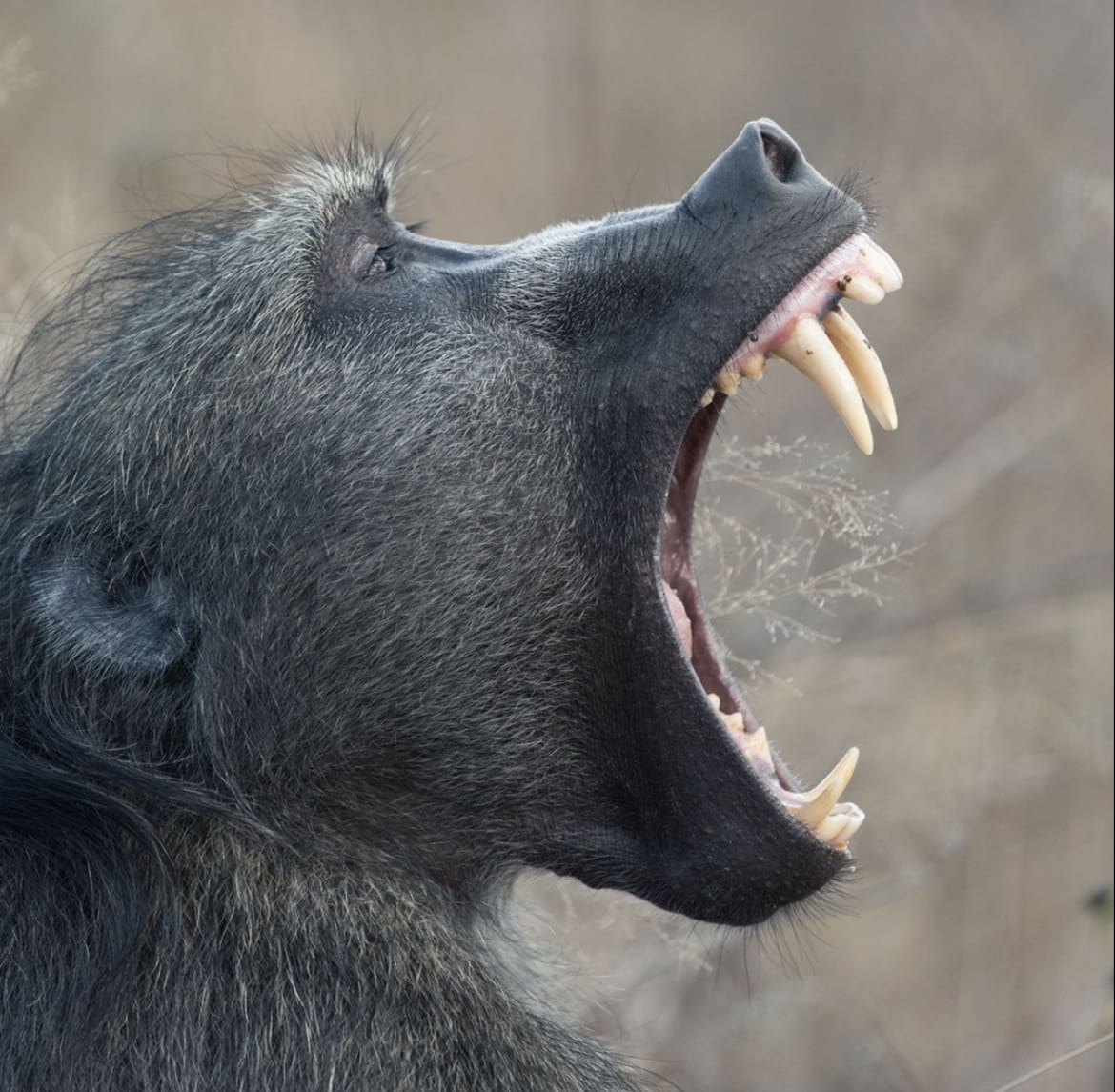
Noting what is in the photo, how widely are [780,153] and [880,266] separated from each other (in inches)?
9.1

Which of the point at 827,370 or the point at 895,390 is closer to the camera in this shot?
the point at 827,370

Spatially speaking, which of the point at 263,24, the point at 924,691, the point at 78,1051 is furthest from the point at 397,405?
the point at 263,24

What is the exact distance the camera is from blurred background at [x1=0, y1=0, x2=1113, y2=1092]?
4.32 metres

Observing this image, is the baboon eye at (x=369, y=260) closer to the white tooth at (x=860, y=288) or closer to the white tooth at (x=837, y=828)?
the white tooth at (x=860, y=288)

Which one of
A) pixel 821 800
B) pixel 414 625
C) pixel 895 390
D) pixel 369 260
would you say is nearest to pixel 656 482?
pixel 414 625

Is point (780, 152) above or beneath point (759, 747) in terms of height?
above

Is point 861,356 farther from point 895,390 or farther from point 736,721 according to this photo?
point 895,390

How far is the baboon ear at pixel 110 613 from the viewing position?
2.39 metres

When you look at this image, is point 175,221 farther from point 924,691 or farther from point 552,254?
point 924,691

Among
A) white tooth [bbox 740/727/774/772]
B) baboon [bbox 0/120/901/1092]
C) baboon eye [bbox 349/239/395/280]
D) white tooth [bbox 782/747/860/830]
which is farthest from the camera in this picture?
baboon eye [bbox 349/239/395/280]

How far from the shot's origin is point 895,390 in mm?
5609

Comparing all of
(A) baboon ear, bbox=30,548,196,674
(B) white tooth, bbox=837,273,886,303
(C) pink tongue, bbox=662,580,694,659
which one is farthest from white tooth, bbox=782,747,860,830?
(A) baboon ear, bbox=30,548,196,674

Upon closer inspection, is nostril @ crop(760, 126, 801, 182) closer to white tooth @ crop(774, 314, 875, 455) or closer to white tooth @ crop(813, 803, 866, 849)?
white tooth @ crop(774, 314, 875, 455)

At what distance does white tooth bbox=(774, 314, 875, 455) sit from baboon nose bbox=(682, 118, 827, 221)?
0.63ft
